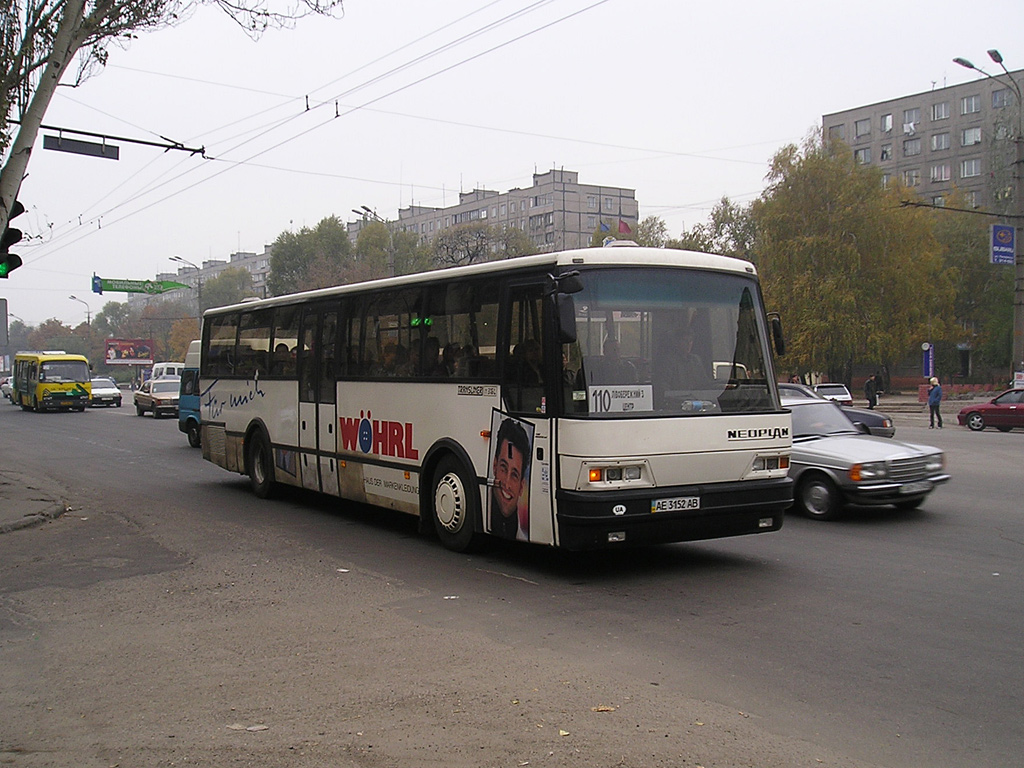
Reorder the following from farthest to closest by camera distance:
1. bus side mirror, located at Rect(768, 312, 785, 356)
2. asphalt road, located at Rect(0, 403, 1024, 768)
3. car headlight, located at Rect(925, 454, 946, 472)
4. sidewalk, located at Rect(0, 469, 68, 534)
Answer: sidewalk, located at Rect(0, 469, 68, 534) → car headlight, located at Rect(925, 454, 946, 472) → bus side mirror, located at Rect(768, 312, 785, 356) → asphalt road, located at Rect(0, 403, 1024, 768)

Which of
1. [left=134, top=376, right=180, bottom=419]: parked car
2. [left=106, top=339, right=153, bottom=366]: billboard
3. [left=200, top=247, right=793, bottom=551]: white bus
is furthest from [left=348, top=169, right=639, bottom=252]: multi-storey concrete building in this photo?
[left=200, top=247, right=793, bottom=551]: white bus

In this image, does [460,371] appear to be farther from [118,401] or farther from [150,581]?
[118,401]

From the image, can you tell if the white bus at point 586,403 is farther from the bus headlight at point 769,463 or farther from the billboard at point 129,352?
the billboard at point 129,352

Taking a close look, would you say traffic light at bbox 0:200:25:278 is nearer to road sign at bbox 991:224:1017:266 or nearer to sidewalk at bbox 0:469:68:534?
sidewalk at bbox 0:469:68:534

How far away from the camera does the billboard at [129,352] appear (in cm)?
9231

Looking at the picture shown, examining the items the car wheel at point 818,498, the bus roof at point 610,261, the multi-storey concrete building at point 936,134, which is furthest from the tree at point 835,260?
the bus roof at point 610,261

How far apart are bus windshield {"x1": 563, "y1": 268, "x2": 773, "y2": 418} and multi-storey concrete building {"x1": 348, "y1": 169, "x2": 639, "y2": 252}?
93.5 meters

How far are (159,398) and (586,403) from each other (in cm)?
3406

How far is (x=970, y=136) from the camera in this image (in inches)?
3083

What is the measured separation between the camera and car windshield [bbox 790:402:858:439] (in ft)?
41.3

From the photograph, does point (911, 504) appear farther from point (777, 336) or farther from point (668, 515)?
point (668, 515)

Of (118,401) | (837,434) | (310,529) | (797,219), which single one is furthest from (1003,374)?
(310,529)

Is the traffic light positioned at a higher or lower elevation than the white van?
higher

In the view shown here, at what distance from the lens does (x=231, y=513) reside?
42.6 ft
